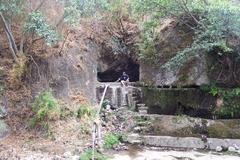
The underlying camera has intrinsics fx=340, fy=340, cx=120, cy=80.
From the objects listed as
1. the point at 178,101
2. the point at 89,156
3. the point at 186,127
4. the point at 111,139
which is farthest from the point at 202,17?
the point at 89,156

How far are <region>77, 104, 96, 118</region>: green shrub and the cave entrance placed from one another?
857 cm

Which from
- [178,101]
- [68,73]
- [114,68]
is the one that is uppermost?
[114,68]

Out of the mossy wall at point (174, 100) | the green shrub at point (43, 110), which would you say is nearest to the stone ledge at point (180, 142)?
the mossy wall at point (174, 100)

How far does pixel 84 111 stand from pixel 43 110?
202 centimetres

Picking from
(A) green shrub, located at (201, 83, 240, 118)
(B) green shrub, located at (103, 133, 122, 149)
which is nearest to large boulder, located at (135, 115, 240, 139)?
(A) green shrub, located at (201, 83, 240, 118)

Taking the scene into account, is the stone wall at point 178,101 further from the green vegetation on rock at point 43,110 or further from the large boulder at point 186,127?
the green vegetation on rock at point 43,110

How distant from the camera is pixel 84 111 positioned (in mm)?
13062

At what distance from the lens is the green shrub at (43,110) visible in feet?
37.8

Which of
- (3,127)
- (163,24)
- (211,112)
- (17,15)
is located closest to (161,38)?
(163,24)

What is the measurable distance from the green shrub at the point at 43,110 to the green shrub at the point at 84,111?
1.36 meters

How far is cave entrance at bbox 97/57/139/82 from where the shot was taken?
2189cm

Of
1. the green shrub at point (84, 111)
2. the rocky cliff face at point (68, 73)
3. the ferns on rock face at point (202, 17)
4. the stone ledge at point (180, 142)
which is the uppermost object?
the ferns on rock face at point (202, 17)

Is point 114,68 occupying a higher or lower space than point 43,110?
higher

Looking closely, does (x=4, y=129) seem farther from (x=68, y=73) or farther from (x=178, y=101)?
(x=178, y=101)
